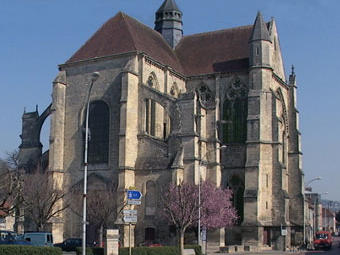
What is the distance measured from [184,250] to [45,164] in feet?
71.5

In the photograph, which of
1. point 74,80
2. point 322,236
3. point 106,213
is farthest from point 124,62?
point 322,236

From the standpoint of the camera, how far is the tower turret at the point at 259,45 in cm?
5338

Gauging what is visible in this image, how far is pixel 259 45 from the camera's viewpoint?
5353 centimetres

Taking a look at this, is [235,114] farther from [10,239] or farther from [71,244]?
[10,239]

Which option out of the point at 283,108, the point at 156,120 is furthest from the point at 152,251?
the point at 283,108

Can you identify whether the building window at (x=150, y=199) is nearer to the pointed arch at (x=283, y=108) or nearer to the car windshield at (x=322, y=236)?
the pointed arch at (x=283, y=108)

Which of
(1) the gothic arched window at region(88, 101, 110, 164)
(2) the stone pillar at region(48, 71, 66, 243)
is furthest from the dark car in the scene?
(1) the gothic arched window at region(88, 101, 110, 164)

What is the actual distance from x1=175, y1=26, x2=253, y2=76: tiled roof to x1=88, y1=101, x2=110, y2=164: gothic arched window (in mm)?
11636

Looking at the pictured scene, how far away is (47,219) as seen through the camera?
45.7 metres

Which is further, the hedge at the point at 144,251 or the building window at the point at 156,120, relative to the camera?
the building window at the point at 156,120

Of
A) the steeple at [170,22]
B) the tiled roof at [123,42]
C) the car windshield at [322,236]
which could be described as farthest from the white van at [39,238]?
the car windshield at [322,236]

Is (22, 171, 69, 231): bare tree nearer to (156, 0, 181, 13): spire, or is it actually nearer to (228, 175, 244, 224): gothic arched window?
(228, 175, 244, 224): gothic arched window

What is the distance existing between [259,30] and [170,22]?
14.4m

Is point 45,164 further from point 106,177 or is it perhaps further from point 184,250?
point 184,250
